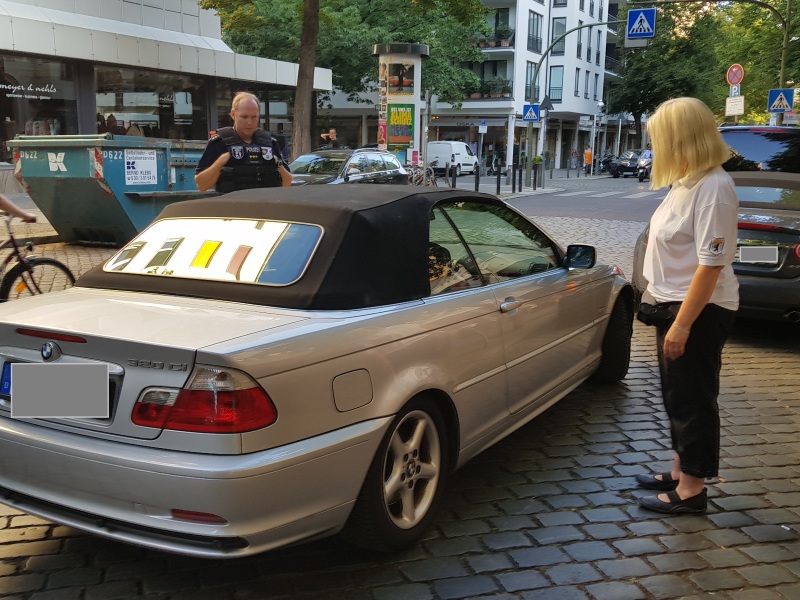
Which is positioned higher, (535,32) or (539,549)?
(535,32)

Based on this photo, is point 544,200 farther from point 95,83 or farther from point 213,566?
point 213,566

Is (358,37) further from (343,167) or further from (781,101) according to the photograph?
(343,167)

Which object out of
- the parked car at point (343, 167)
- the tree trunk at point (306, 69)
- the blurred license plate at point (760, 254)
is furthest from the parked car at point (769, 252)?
the tree trunk at point (306, 69)

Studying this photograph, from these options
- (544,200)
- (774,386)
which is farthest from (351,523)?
(544,200)

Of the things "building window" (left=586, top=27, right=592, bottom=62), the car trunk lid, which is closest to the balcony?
"building window" (left=586, top=27, right=592, bottom=62)

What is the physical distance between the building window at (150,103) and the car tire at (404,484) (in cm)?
2003

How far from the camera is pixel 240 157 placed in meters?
6.04

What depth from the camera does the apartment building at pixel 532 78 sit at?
50.8 meters

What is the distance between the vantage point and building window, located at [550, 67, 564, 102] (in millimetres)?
55656

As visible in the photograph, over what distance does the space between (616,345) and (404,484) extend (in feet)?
8.79

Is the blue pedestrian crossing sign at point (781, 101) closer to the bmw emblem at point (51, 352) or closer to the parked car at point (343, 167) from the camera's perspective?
the parked car at point (343, 167)

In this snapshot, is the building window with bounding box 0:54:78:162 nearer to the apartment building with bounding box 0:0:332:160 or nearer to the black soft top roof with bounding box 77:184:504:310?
the apartment building with bounding box 0:0:332:160

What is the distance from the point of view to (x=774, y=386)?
5695 millimetres

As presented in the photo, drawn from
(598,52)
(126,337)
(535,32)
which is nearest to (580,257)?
(126,337)
